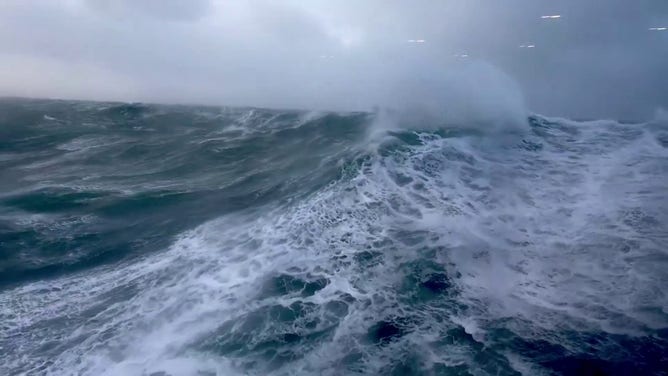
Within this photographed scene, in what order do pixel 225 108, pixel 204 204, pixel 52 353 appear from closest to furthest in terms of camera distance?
pixel 52 353 → pixel 204 204 → pixel 225 108

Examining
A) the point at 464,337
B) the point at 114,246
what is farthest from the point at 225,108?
the point at 464,337

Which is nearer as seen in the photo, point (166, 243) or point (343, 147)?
point (166, 243)

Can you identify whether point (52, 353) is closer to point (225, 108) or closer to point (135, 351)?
point (135, 351)

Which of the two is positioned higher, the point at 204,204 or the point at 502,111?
the point at 502,111

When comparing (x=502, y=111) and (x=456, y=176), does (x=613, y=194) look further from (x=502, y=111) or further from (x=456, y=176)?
(x=502, y=111)

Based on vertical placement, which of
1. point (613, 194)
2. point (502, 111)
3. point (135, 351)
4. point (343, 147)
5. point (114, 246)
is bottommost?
point (135, 351)

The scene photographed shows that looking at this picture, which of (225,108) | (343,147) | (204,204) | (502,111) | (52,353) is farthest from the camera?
(225,108)
